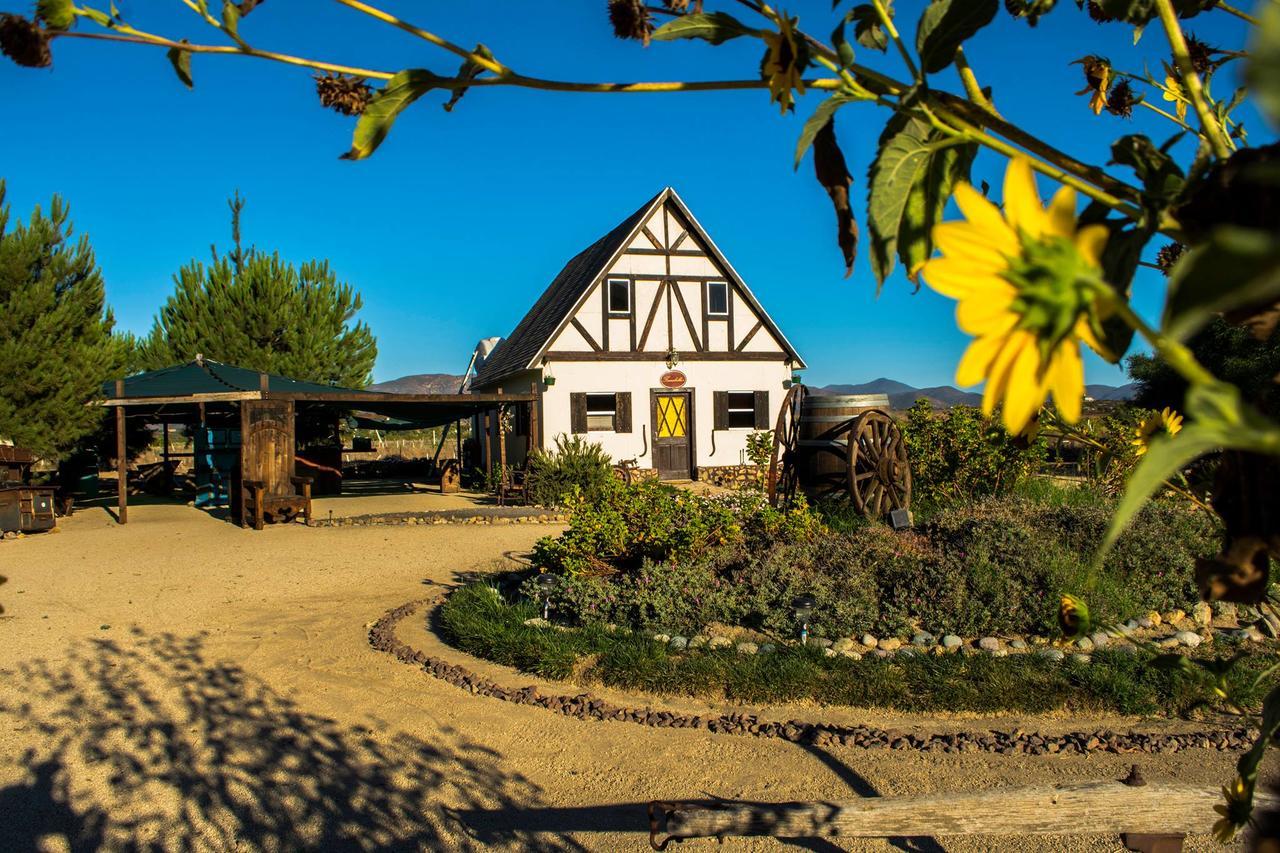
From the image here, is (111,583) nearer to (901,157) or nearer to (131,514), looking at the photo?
(131,514)

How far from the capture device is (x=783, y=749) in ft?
13.9

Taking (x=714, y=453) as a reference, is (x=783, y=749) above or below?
below

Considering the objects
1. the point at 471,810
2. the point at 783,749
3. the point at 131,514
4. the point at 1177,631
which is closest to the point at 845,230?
the point at 471,810

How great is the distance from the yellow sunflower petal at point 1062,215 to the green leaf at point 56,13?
75cm

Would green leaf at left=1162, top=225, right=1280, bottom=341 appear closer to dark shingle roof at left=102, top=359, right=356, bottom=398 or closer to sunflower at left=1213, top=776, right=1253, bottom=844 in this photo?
sunflower at left=1213, top=776, right=1253, bottom=844

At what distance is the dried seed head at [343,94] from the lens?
0.91 m

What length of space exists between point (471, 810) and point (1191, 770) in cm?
300

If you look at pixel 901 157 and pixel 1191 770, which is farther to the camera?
pixel 1191 770

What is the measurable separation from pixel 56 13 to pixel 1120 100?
1.17 m

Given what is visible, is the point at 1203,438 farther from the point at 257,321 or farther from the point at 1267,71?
the point at 257,321

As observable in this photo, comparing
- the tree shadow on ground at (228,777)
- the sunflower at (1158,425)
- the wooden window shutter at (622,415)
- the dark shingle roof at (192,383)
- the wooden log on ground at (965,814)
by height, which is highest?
the dark shingle roof at (192,383)

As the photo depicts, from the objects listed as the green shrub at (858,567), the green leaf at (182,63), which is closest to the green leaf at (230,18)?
the green leaf at (182,63)

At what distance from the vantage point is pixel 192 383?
15.2 metres

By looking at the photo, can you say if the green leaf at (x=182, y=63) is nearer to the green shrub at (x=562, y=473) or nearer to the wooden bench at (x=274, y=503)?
the wooden bench at (x=274, y=503)
